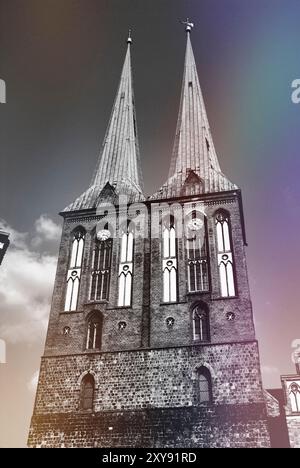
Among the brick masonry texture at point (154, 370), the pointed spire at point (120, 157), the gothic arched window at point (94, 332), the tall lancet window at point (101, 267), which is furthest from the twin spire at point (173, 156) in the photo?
the gothic arched window at point (94, 332)

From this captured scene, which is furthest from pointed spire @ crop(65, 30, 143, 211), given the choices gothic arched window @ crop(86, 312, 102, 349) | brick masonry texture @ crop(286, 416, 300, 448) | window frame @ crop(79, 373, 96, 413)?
brick masonry texture @ crop(286, 416, 300, 448)

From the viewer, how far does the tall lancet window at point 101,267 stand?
66.5 feet

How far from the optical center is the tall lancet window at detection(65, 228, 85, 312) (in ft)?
66.5

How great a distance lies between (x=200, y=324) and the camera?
18.6 meters

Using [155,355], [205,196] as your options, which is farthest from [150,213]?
[155,355]

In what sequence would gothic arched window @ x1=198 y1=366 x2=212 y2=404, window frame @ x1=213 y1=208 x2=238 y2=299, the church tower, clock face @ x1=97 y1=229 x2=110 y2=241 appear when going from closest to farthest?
1. the church tower
2. gothic arched window @ x1=198 y1=366 x2=212 y2=404
3. window frame @ x1=213 y1=208 x2=238 y2=299
4. clock face @ x1=97 y1=229 x2=110 y2=241

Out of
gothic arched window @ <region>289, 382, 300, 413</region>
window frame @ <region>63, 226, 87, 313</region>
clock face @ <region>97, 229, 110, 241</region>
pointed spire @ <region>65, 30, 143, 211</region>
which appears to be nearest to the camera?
gothic arched window @ <region>289, 382, 300, 413</region>

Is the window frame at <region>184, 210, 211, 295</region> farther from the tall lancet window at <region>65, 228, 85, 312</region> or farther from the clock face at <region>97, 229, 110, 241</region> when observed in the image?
the tall lancet window at <region>65, 228, 85, 312</region>

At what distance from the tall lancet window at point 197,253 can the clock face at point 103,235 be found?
3381mm

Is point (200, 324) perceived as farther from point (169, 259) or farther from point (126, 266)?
point (126, 266)

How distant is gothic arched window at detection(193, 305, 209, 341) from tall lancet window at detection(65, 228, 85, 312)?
4688mm
